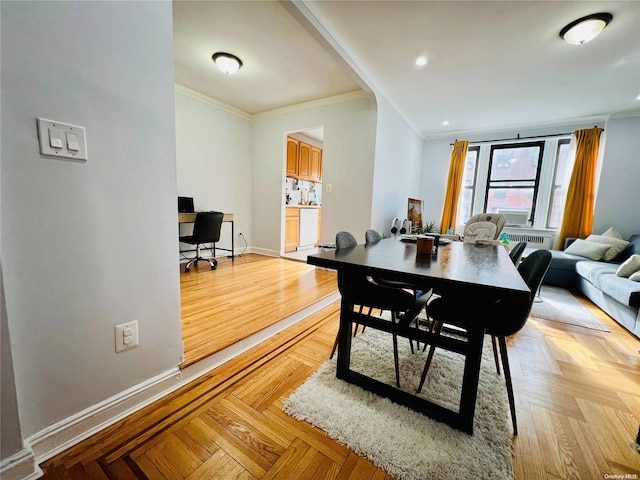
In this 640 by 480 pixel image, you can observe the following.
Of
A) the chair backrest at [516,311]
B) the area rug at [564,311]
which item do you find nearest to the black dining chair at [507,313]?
the chair backrest at [516,311]

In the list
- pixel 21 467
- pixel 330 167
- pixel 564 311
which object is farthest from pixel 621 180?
pixel 21 467

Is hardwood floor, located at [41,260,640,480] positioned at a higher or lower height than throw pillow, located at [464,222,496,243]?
lower

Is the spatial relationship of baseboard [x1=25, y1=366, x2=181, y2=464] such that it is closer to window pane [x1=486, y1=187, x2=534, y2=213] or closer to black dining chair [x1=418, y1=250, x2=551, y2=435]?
black dining chair [x1=418, y1=250, x2=551, y2=435]

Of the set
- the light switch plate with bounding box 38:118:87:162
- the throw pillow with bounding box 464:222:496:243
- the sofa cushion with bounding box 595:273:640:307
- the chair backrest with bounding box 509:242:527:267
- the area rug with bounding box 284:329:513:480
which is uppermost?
the light switch plate with bounding box 38:118:87:162

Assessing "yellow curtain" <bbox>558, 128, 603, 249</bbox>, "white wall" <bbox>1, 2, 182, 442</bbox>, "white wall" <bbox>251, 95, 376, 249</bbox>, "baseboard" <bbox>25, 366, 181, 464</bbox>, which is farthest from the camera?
"yellow curtain" <bbox>558, 128, 603, 249</bbox>

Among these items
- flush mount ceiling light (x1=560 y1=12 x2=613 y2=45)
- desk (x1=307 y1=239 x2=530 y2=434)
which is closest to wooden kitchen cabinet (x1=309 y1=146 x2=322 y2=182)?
flush mount ceiling light (x1=560 y1=12 x2=613 y2=45)

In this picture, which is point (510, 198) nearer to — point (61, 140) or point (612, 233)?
point (612, 233)

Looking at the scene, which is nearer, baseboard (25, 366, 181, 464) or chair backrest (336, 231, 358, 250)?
baseboard (25, 366, 181, 464)

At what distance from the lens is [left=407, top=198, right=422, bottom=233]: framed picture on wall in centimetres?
414

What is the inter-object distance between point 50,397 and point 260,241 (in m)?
3.85

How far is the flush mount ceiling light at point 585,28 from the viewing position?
195 cm

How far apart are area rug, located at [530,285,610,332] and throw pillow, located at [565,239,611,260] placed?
2.04ft

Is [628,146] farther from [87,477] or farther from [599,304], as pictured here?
[87,477]

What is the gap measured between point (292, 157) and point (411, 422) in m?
4.50
